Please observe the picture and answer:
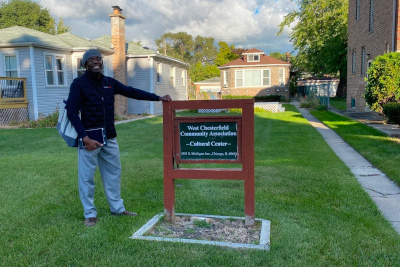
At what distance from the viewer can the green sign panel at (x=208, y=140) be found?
3.79 m

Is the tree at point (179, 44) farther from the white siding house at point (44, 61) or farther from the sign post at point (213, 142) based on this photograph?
the sign post at point (213, 142)

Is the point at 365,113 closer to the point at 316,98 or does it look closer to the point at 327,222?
the point at 316,98

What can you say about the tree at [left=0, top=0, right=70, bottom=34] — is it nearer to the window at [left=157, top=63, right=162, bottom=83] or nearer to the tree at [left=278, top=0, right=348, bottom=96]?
the window at [left=157, top=63, right=162, bottom=83]

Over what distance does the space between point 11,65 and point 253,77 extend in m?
24.1

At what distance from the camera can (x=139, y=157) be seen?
8.15 meters

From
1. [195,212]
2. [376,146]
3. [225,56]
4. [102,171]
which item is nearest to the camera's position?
[102,171]

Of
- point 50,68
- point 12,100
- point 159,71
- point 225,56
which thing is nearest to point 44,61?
point 50,68

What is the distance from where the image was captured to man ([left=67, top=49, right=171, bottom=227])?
377 cm

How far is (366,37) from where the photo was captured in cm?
1698

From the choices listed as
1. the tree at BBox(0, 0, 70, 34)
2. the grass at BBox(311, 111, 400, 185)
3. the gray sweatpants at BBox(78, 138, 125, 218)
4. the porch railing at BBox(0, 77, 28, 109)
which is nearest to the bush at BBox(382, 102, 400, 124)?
the grass at BBox(311, 111, 400, 185)

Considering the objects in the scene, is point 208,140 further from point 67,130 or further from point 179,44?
point 179,44

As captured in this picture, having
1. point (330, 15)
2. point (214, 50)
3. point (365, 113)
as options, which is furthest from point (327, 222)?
point (214, 50)

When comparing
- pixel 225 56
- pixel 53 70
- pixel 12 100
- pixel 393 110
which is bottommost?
pixel 393 110

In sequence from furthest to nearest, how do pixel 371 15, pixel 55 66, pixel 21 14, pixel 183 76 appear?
1. pixel 21 14
2. pixel 183 76
3. pixel 55 66
4. pixel 371 15
